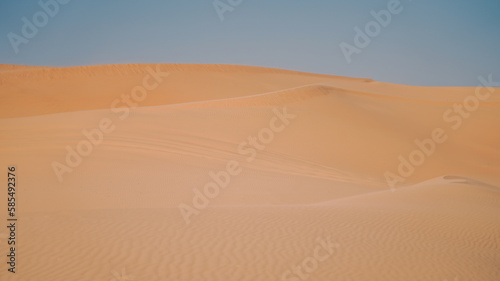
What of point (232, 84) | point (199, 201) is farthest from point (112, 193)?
point (232, 84)

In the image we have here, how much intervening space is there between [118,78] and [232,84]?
13455 mm

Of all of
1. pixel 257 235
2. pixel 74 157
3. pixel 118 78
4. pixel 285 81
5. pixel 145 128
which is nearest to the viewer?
pixel 257 235

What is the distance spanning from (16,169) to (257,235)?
8.96 metres

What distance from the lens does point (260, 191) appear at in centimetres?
1344

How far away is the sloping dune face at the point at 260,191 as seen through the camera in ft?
21.7

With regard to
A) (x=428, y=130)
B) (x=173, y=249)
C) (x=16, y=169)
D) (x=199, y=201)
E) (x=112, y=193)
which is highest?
(x=428, y=130)

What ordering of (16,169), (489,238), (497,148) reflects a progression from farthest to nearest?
1. (497,148)
2. (16,169)
3. (489,238)

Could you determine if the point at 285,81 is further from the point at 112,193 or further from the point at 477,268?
the point at 477,268

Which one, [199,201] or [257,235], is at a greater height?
[199,201]

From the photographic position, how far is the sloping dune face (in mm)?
6621

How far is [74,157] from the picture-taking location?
14242mm

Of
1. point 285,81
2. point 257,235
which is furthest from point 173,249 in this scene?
point 285,81

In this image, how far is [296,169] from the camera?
1723 centimetres

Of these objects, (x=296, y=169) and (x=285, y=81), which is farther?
(x=285, y=81)
